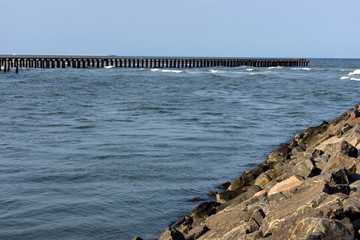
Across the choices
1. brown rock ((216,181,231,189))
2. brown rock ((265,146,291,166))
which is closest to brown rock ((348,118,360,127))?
brown rock ((265,146,291,166))

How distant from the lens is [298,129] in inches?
642

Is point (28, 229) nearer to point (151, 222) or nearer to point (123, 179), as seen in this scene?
point (151, 222)

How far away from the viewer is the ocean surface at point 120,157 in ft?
24.5

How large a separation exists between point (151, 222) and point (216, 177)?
277 centimetres

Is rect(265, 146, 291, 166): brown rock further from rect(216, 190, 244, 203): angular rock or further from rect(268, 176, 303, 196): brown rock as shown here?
rect(268, 176, 303, 196): brown rock

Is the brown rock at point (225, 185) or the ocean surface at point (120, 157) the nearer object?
the ocean surface at point (120, 157)

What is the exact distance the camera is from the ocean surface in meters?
7.45

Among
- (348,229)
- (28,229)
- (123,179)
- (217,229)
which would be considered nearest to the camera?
(348,229)

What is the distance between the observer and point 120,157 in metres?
11.2

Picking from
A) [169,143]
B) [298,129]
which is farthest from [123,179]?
[298,129]

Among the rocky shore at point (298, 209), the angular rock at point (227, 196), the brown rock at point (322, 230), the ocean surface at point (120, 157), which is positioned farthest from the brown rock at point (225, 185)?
the brown rock at point (322, 230)

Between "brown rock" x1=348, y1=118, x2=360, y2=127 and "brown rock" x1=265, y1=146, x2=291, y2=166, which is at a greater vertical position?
"brown rock" x1=348, y1=118, x2=360, y2=127

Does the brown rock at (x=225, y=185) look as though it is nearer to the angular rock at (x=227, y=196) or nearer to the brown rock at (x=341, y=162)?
the angular rock at (x=227, y=196)

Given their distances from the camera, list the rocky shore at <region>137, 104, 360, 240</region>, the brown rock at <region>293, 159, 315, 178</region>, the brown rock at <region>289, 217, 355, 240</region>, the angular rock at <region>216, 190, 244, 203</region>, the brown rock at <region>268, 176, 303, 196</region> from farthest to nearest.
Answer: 1. the angular rock at <region>216, 190, 244, 203</region>
2. the brown rock at <region>293, 159, 315, 178</region>
3. the brown rock at <region>268, 176, 303, 196</region>
4. the rocky shore at <region>137, 104, 360, 240</region>
5. the brown rock at <region>289, 217, 355, 240</region>
